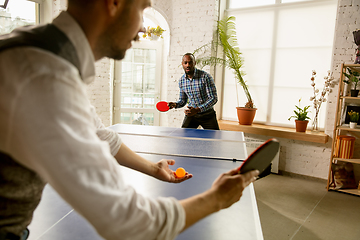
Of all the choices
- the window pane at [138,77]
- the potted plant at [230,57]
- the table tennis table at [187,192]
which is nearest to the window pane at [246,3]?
the potted plant at [230,57]

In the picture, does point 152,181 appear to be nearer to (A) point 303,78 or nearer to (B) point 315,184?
(B) point 315,184

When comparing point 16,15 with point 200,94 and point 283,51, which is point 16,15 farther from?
point 283,51

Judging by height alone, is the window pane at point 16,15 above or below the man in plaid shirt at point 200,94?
above

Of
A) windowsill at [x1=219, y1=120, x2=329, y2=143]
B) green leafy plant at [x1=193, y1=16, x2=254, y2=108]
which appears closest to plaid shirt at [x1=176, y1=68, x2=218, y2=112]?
green leafy plant at [x1=193, y1=16, x2=254, y2=108]

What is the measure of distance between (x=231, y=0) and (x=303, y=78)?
2.06 m

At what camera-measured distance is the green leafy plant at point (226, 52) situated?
4977 millimetres

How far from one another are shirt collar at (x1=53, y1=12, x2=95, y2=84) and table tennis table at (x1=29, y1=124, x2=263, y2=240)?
67 cm

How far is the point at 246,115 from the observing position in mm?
4973

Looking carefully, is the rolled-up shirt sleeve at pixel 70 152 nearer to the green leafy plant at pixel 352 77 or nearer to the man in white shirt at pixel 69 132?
the man in white shirt at pixel 69 132

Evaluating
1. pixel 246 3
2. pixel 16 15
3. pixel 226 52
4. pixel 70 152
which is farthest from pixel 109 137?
pixel 246 3

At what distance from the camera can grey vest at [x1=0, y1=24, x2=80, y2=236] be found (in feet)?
1.85

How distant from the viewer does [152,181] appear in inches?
61.8

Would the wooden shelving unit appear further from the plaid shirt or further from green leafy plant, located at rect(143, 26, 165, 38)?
green leafy plant, located at rect(143, 26, 165, 38)

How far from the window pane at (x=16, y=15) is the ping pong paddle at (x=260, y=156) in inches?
196
